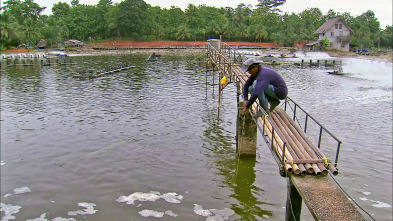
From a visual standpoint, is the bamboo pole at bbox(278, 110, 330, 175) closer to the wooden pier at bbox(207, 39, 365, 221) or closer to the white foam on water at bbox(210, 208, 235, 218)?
the wooden pier at bbox(207, 39, 365, 221)

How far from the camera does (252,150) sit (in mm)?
14188

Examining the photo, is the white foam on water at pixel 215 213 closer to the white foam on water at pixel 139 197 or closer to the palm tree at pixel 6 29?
the white foam on water at pixel 139 197

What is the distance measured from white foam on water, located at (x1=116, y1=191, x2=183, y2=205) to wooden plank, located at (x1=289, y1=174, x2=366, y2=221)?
5.22 meters

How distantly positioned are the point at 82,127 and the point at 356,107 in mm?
20483

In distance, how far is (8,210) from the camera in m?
10.4

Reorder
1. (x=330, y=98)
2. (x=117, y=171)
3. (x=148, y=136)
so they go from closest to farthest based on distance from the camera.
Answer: (x=117, y=171) < (x=148, y=136) < (x=330, y=98)

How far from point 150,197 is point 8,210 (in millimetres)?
4827

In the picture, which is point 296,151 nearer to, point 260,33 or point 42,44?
point 42,44

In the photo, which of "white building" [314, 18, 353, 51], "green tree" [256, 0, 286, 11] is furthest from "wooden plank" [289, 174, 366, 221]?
"green tree" [256, 0, 286, 11]

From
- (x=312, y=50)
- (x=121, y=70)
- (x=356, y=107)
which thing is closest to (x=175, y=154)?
(x=356, y=107)

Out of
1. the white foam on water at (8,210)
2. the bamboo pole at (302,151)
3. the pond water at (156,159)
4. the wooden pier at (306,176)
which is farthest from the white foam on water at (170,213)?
the white foam on water at (8,210)

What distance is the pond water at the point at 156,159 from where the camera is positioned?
34.7 feet

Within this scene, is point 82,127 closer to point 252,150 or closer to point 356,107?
point 252,150

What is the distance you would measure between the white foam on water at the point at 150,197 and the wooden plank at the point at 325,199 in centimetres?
522
